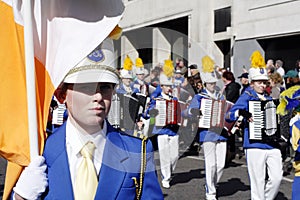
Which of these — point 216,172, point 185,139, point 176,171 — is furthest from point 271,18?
point 185,139

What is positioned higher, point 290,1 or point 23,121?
point 290,1

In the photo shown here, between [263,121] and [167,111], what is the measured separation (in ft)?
5.92

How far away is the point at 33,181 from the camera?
2605 mm

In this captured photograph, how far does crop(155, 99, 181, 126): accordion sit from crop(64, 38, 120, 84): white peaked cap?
527 cm

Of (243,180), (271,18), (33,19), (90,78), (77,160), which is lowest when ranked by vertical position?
(243,180)

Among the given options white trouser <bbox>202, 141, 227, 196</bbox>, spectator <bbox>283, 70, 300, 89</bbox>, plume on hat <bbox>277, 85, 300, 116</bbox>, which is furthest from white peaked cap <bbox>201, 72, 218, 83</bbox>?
spectator <bbox>283, 70, 300, 89</bbox>

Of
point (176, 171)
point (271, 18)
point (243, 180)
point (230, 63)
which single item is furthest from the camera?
point (271, 18)

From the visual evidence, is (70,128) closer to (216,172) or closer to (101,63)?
(101,63)

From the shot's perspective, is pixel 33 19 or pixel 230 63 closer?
pixel 33 19

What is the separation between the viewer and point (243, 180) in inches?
373

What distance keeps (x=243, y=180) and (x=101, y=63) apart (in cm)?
728

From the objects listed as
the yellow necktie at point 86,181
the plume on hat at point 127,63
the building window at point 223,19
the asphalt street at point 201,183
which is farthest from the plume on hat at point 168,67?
the building window at point 223,19

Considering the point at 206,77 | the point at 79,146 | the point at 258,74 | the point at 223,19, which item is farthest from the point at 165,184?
the point at 223,19

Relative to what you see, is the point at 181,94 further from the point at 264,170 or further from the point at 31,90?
the point at 31,90
